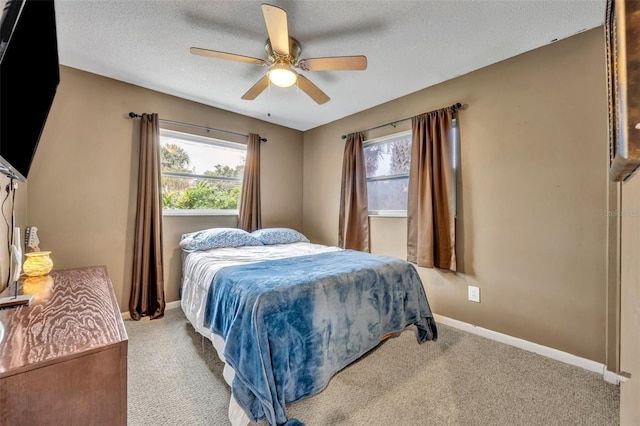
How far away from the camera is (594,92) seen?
6.48 ft

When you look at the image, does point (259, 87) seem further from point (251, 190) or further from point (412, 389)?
point (412, 389)

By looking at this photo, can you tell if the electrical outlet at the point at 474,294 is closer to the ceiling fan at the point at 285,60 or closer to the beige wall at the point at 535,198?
the beige wall at the point at 535,198

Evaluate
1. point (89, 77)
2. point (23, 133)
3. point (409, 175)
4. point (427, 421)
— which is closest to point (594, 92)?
point (409, 175)

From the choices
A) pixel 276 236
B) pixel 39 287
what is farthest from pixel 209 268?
pixel 276 236

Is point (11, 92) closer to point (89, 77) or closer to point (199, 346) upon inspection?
point (199, 346)

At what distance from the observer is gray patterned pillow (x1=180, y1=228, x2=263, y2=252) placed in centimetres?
289

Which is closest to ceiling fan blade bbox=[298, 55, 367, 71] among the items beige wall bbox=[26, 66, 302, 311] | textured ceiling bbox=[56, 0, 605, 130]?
textured ceiling bbox=[56, 0, 605, 130]

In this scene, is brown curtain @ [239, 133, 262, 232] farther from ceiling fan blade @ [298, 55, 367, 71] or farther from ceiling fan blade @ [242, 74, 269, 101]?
ceiling fan blade @ [298, 55, 367, 71]

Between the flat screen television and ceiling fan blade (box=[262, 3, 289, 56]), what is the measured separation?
0.95 m

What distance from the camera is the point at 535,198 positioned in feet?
7.38

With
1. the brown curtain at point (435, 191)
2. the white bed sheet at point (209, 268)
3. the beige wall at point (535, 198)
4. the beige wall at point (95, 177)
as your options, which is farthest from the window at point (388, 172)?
the beige wall at point (95, 177)

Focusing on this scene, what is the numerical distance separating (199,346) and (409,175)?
266 centimetres

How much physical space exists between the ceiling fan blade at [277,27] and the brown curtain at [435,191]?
168cm

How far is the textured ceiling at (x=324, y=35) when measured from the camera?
1.79 metres
